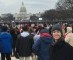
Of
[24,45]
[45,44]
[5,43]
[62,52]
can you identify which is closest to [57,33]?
[62,52]

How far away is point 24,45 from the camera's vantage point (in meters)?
12.7

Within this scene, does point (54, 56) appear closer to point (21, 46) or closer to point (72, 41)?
point (72, 41)

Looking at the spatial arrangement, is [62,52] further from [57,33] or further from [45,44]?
[45,44]

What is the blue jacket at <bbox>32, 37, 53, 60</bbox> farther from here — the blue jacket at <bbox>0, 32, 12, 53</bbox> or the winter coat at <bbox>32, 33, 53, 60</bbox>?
the blue jacket at <bbox>0, 32, 12, 53</bbox>

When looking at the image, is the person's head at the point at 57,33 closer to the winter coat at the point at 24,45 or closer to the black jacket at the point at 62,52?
the black jacket at the point at 62,52

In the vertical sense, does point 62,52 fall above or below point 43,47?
above

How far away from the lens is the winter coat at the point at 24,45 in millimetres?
12594

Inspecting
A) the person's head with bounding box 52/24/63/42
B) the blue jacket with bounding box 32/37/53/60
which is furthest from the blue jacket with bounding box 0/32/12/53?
the person's head with bounding box 52/24/63/42

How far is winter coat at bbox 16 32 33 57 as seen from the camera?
12.6 metres

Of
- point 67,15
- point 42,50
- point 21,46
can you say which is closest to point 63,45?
point 42,50

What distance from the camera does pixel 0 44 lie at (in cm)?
1395

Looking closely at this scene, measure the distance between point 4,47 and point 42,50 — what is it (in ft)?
15.5

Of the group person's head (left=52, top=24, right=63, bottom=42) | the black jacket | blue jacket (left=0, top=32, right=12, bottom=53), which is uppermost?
person's head (left=52, top=24, right=63, bottom=42)

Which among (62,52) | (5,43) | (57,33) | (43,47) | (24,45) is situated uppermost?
(57,33)
